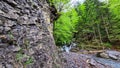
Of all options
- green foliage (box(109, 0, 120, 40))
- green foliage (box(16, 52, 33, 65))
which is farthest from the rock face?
green foliage (box(109, 0, 120, 40))

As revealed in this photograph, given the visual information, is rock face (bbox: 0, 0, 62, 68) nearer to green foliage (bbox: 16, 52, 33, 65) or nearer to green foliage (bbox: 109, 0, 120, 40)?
green foliage (bbox: 16, 52, 33, 65)

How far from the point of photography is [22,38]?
14.8ft

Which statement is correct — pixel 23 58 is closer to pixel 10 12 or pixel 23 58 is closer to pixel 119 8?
pixel 10 12

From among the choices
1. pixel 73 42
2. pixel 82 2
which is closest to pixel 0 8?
pixel 73 42

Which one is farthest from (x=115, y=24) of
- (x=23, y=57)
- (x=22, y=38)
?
(x=23, y=57)

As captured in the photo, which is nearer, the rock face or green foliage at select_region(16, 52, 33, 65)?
the rock face

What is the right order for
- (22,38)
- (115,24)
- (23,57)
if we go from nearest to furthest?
(23,57)
(22,38)
(115,24)

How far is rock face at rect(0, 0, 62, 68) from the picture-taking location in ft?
12.8

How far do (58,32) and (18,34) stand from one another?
600 inches

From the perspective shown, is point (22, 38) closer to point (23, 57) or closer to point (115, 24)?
point (23, 57)

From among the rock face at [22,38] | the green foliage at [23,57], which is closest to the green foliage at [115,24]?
the rock face at [22,38]

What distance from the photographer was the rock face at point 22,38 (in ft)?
12.8

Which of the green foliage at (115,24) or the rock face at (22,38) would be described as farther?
the green foliage at (115,24)

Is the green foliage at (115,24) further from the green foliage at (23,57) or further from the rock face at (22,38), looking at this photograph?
the green foliage at (23,57)
